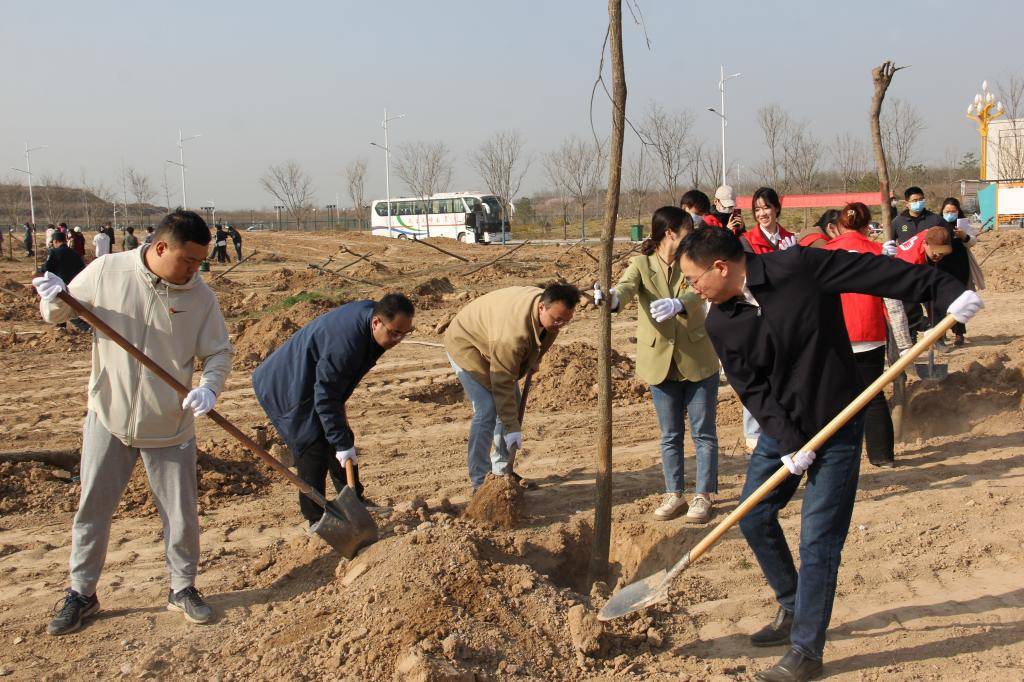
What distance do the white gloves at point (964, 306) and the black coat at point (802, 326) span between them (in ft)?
0.11

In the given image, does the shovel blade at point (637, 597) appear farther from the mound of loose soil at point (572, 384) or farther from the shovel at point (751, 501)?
the mound of loose soil at point (572, 384)

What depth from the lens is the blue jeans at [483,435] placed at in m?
5.38

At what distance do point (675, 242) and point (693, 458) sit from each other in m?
2.02

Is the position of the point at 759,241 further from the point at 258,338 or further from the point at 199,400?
the point at 258,338

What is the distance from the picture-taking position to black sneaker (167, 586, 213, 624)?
3.98m

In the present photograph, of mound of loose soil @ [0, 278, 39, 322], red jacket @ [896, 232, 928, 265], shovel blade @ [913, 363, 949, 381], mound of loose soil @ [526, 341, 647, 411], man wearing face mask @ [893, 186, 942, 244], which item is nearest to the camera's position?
red jacket @ [896, 232, 928, 265]

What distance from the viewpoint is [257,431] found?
692 centimetres

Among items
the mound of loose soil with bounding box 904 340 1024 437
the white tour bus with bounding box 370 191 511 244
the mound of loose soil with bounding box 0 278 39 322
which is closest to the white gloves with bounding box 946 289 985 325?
the mound of loose soil with bounding box 904 340 1024 437

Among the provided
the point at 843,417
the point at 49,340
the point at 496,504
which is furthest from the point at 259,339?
the point at 843,417

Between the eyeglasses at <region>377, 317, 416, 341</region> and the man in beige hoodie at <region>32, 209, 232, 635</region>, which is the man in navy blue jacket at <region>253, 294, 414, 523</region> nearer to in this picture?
the eyeglasses at <region>377, 317, 416, 341</region>

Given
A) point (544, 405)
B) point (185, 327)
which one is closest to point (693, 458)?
point (544, 405)

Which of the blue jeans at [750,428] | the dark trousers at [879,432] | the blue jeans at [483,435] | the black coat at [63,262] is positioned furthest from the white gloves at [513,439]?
the black coat at [63,262]

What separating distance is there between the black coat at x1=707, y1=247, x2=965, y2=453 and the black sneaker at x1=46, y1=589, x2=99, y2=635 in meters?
3.07

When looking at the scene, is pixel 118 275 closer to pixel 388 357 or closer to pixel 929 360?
pixel 929 360
